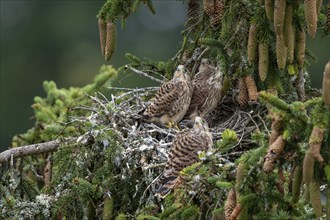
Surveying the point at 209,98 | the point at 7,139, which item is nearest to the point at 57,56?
the point at 7,139

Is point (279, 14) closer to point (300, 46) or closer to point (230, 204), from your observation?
point (300, 46)

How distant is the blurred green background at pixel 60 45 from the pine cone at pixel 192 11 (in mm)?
10964

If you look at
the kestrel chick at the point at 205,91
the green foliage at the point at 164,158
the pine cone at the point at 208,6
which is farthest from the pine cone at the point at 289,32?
the kestrel chick at the point at 205,91

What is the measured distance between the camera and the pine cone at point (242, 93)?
644cm

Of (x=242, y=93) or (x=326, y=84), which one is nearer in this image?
(x=326, y=84)

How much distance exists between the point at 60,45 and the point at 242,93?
16.4 metres

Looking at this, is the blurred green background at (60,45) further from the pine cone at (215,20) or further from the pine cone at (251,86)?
the pine cone at (251,86)

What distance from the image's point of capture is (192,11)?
23.1ft

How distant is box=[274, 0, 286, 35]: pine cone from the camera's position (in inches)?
205

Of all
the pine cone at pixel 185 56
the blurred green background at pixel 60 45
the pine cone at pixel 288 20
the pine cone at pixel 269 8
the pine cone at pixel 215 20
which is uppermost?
the blurred green background at pixel 60 45

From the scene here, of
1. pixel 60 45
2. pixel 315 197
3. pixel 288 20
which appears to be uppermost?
pixel 60 45

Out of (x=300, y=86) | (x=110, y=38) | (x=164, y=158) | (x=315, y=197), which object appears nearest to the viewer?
(x=315, y=197)

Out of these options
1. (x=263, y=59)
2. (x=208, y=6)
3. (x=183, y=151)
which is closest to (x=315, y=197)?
(x=263, y=59)

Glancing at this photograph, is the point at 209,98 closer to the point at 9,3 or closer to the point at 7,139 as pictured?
the point at 7,139
